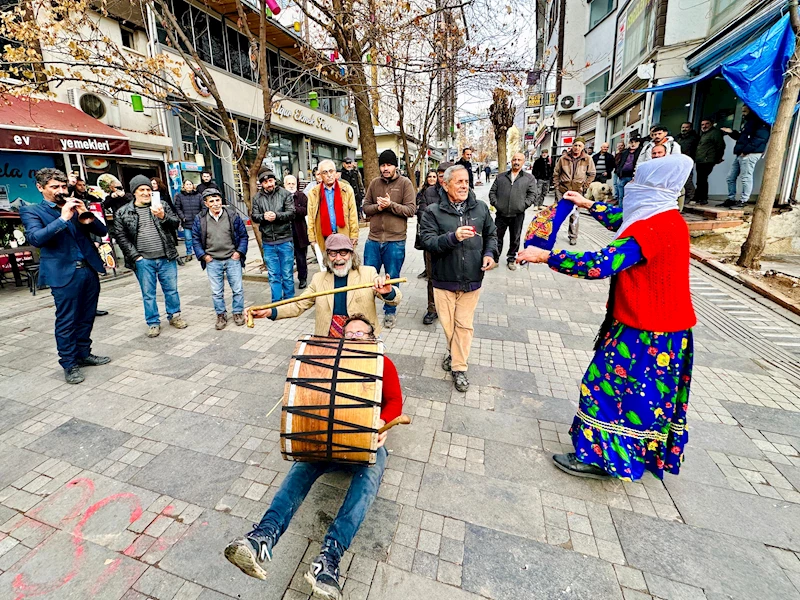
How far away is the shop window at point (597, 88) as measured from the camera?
65.6 feet

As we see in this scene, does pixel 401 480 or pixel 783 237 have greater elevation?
pixel 783 237

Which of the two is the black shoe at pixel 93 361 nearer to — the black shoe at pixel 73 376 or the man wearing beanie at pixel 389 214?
the black shoe at pixel 73 376

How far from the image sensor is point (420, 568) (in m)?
2.08

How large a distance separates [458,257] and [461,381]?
1.17m

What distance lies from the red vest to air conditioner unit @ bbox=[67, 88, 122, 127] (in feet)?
42.4

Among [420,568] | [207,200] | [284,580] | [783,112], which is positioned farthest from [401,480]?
[783,112]

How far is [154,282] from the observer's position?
541cm

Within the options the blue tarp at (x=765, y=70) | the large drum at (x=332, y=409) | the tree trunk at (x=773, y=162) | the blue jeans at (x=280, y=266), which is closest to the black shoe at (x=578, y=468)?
the large drum at (x=332, y=409)

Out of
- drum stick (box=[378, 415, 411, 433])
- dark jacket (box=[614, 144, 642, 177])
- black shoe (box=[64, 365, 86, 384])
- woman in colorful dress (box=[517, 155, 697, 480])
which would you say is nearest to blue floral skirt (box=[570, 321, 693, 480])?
woman in colorful dress (box=[517, 155, 697, 480])

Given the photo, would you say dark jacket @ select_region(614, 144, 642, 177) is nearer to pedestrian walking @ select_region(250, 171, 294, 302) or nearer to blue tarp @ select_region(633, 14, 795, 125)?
blue tarp @ select_region(633, 14, 795, 125)

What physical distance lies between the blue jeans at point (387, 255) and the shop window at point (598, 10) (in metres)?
21.2

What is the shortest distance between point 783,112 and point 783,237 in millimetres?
3232

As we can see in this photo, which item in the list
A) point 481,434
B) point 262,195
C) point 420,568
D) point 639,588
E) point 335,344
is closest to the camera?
point 639,588

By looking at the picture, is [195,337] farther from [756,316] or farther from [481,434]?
[756,316]
